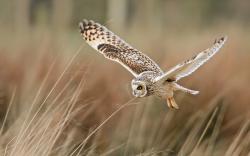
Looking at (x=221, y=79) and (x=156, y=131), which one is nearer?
(x=156, y=131)

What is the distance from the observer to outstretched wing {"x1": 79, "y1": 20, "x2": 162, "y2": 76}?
265 centimetres

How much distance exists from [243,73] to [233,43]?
0.71 m

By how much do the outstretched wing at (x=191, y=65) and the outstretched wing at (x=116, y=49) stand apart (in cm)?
8

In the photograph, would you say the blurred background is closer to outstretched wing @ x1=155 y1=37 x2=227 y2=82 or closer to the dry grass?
the dry grass

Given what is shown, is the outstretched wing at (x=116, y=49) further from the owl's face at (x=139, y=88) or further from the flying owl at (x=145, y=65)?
the owl's face at (x=139, y=88)

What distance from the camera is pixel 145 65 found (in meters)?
2.64

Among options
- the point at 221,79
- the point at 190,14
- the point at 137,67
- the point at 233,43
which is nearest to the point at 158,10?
the point at 190,14

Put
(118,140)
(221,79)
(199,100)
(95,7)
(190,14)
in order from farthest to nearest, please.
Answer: (95,7) → (190,14) → (221,79) → (199,100) → (118,140)

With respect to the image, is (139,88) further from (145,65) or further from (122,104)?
(122,104)

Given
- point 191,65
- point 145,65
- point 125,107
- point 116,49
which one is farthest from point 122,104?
point 191,65

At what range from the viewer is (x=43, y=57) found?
5.13m

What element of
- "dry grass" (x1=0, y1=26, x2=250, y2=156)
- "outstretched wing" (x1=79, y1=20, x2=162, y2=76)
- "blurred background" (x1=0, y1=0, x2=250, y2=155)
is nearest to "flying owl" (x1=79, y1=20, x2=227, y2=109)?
"outstretched wing" (x1=79, y1=20, x2=162, y2=76)

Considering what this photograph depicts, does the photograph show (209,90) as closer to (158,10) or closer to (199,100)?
(199,100)

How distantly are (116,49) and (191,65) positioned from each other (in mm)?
382
